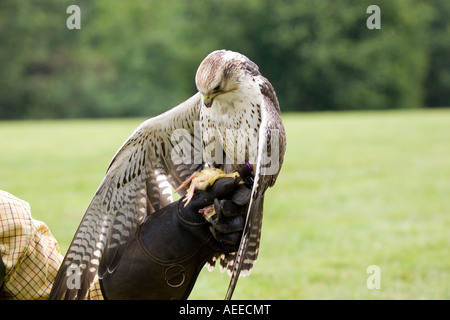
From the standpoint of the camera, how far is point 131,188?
11.3 ft

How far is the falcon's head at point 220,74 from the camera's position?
10.3ft

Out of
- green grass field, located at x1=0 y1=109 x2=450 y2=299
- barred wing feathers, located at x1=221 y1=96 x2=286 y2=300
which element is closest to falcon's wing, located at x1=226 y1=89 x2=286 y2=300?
barred wing feathers, located at x1=221 y1=96 x2=286 y2=300

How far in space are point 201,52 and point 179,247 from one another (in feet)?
131

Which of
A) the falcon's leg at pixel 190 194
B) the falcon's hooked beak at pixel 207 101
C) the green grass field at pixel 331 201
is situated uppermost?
the falcon's hooked beak at pixel 207 101

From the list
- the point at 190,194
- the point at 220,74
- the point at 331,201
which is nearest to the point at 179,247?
the point at 190,194

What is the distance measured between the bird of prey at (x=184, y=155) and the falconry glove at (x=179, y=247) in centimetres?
11

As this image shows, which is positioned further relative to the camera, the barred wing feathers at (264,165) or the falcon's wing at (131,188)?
the falcon's wing at (131,188)

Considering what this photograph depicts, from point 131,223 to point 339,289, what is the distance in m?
2.59

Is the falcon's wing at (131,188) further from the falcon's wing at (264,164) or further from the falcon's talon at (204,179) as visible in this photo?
the falcon's wing at (264,164)

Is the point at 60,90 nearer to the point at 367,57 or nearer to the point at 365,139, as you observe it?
the point at 367,57

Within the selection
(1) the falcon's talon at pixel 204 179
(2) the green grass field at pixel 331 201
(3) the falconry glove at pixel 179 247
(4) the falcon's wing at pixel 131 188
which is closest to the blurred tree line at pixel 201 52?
(2) the green grass field at pixel 331 201

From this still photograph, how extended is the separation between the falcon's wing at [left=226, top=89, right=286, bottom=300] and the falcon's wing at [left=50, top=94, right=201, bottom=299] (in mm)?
532

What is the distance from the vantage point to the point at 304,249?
6.84 m

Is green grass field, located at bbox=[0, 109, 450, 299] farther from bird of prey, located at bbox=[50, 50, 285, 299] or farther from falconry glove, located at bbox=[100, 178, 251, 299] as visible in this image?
falconry glove, located at bbox=[100, 178, 251, 299]
